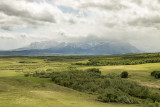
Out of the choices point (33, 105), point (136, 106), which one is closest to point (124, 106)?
point (136, 106)

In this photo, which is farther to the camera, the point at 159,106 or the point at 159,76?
the point at 159,76

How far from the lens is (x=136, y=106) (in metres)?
30.8

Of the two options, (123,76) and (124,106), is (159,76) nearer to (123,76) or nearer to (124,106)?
(123,76)

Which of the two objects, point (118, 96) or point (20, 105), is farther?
point (118, 96)

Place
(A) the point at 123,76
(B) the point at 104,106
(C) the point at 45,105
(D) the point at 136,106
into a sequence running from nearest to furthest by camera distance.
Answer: (C) the point at 45,105
(B) the point at 104,106
(D) the point at 136,106
(A) the point at 123,76

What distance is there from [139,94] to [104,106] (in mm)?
24886

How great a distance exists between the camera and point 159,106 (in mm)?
31266

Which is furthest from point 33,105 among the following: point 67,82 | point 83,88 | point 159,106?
point 67,82

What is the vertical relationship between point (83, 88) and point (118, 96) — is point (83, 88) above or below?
below

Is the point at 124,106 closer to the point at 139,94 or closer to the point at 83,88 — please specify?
the point at 139,94

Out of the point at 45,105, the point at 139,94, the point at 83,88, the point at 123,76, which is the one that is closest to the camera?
the point at 45,105

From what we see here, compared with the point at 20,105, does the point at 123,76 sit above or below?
below

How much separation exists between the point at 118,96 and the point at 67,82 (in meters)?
35.9

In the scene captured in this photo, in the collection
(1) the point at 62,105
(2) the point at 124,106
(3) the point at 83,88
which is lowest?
(3) the point at 83,88
